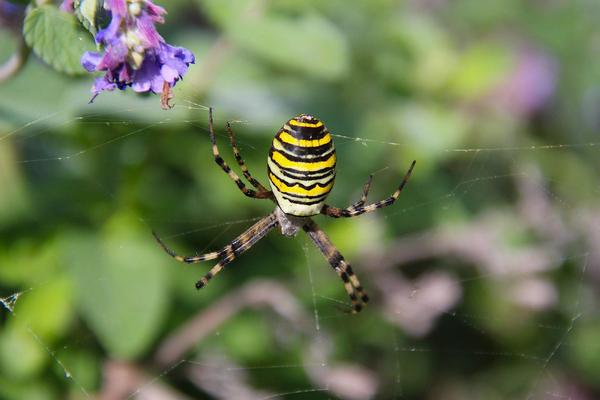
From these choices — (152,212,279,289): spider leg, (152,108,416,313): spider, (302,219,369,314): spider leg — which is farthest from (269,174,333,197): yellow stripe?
(302,219,369,314): spider leg

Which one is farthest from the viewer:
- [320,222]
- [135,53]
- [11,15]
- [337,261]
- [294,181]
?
[320,222]

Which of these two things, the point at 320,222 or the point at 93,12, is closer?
the point at 93,12

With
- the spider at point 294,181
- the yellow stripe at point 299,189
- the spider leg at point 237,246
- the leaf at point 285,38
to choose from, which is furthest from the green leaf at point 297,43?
the yellow stripe at point 299,189

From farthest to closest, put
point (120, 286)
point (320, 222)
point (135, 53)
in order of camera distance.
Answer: point (320, 222) → point (120, 286) → point (135, 53)

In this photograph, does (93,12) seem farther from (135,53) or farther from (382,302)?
(382,302)

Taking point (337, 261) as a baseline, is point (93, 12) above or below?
above

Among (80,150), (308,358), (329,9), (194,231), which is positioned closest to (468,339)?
(308,358)

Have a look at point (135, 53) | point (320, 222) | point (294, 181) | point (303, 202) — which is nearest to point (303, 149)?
point (294, 181)

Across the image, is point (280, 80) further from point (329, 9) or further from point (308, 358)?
point (308, 358)
